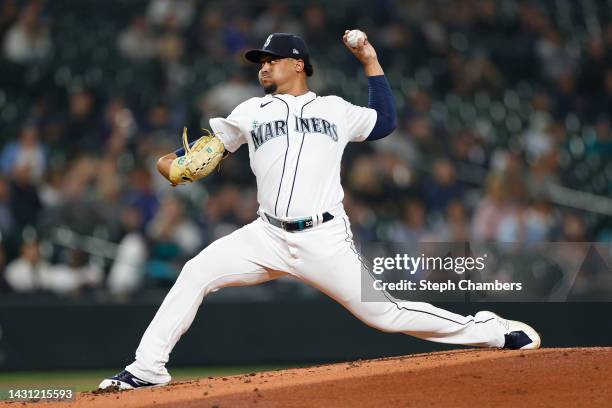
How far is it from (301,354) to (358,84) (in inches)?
143

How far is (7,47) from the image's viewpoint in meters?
10.9

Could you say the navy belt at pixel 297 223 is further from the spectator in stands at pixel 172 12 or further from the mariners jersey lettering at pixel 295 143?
the spectator in stands at pixel 172 12

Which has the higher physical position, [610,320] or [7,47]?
[7,47]

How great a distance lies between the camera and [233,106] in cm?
1054

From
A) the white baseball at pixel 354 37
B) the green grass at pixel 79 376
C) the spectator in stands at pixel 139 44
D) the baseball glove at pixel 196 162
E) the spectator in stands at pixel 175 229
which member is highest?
the spectator in stands at pixel 139 44

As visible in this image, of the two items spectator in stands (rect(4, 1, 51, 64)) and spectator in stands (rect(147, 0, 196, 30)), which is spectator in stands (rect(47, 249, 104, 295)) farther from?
spectator in stands (rect(147, 0, 196, 30))

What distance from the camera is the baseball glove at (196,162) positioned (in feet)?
16.4

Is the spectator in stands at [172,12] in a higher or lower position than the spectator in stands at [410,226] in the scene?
higher

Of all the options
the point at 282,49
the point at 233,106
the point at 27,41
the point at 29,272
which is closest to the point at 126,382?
the point at 282,49

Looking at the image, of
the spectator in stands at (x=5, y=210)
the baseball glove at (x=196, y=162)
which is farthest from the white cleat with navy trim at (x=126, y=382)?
the spectator in stands at (x=5, y=210)

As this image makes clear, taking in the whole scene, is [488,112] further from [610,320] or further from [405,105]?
[610,320]

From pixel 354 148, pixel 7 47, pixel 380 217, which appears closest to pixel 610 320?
pixel 380 217

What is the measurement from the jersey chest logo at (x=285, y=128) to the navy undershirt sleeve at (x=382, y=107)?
0.26 metres

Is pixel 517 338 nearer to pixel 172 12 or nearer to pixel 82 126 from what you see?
pixel 82 126
